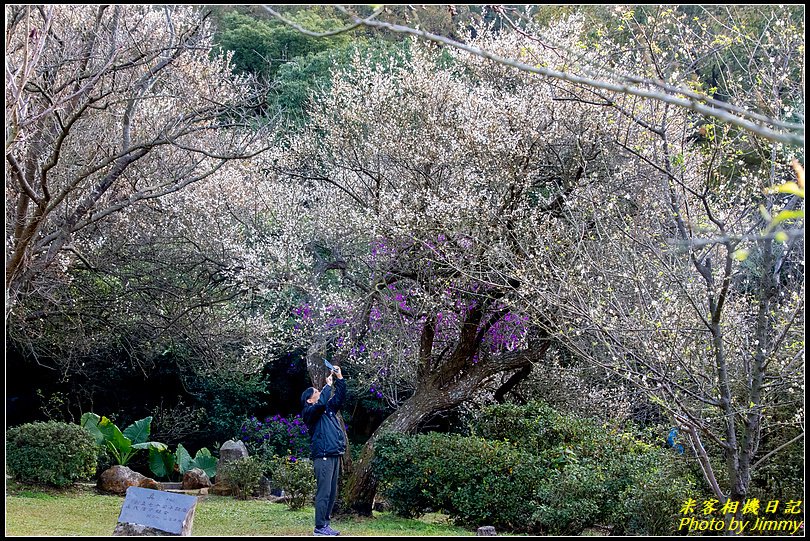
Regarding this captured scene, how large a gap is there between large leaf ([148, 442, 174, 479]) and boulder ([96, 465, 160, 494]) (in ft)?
4.55

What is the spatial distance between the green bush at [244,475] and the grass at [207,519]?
512mm

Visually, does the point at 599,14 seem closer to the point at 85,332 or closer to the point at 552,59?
the point at 552,59

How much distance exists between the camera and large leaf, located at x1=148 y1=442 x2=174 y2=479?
42.7 feet

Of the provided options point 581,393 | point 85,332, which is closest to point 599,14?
point 581,393

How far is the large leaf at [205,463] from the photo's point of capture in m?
13.2

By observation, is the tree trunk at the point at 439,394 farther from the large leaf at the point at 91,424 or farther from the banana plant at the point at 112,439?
the large leaf at the point at 91,424

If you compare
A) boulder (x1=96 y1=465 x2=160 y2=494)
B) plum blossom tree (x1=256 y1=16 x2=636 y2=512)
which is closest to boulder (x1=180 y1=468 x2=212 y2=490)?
boulder (x1=96 y1=465 x2=160 y2=494)

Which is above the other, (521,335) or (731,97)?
(731,97)

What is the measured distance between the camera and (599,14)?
18.5 m

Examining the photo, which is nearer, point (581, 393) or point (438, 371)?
point (438, 371)

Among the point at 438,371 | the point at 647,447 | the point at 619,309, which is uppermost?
the point at 619,309

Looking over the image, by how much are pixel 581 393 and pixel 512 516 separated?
3.34 metres

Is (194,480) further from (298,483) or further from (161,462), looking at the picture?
(298,483)

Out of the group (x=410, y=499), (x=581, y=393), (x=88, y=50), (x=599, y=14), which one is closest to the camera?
(x=88, y=50)
